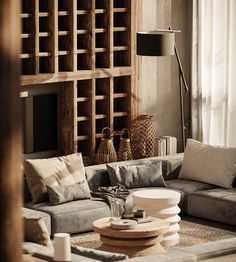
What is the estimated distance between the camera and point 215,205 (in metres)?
7.03

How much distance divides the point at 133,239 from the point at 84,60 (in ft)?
9.47

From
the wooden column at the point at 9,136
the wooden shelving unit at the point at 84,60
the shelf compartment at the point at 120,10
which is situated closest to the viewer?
the wooden column at the point at 9,136

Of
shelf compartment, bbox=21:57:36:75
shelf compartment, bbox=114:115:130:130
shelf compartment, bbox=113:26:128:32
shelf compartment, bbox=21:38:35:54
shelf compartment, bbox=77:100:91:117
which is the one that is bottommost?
shelf compartment, bbox=114:115:130:130

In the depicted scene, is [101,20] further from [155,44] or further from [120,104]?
[155,44]

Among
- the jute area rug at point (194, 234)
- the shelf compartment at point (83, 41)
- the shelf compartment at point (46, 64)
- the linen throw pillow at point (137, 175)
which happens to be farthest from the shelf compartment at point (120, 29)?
the jute area rug at point (194, 234)

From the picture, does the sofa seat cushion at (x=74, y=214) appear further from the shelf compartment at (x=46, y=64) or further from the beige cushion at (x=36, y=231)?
the shelf compartment at (x=46, y=64)

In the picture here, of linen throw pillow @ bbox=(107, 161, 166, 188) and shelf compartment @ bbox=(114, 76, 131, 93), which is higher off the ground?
shelf compartment @ bbox=(114, 76, 131, 93)

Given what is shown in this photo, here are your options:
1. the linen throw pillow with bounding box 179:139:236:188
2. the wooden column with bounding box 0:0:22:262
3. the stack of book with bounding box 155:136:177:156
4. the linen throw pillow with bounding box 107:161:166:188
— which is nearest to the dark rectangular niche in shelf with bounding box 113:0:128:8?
the stack of book with bounding box 155:136:177:156

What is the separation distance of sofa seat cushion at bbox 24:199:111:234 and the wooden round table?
67cm

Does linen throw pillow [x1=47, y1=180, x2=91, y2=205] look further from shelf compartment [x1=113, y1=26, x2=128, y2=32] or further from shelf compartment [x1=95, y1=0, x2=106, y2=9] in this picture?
shelf compartment [x1=95, y1=0, x2=106, y2=9]

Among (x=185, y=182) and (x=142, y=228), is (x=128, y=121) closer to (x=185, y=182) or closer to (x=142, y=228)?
(x=185, y=182)

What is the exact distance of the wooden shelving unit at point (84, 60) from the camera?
24.9 feet

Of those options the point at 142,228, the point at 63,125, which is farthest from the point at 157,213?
the point at 63,125

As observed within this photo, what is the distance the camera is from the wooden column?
20.5 inches
